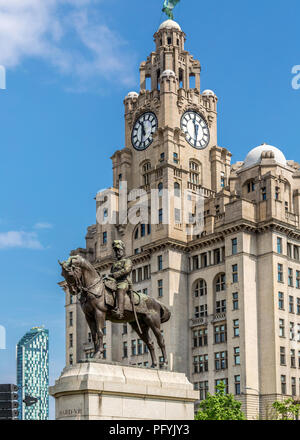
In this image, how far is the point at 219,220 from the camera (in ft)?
359

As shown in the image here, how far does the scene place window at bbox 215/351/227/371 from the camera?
338 ft

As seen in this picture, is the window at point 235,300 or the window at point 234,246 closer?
the window at point 235,300

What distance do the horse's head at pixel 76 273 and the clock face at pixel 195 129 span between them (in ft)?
289

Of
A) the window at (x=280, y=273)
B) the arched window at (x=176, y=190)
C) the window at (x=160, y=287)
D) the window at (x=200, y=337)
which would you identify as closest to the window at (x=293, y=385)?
the window at (x=280, y=273)

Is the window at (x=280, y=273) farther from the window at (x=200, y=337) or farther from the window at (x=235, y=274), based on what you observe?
the window at (x=200, y=337)

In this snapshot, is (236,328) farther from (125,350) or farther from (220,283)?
(125,350)

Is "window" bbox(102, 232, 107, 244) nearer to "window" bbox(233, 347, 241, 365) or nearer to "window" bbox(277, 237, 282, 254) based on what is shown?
"window" bbox(277, 237, 282, 254)

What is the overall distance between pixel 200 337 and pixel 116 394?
75463 millimetres

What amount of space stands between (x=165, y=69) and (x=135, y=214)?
24.4m

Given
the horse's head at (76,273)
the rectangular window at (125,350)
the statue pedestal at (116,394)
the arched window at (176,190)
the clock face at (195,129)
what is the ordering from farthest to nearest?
the clock face at (195,129) < the rectangular window at (125,350) < the arched window at (176,190) < the horse's head at (76,273) < the statue pedestal at (116,394)

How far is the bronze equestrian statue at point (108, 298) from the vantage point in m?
35.2

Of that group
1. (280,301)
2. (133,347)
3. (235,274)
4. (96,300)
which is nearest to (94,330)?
(96,300)

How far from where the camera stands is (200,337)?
108125 millimetres
